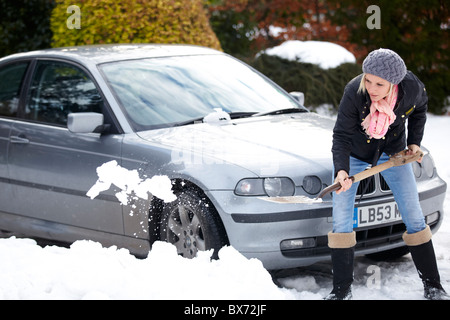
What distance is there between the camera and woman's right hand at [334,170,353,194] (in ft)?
14.5

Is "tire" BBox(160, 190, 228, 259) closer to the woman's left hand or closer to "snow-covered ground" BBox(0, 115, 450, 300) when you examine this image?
"snow-covered ground" BBox(0, 115, 450, 300)

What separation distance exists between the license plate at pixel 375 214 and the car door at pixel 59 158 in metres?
1.55

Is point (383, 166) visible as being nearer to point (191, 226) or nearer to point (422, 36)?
point (191, 226)

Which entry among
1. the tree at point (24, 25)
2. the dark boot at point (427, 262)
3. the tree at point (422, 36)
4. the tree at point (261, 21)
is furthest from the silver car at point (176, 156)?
the tree at point (261, 21)

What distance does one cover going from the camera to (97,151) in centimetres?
559

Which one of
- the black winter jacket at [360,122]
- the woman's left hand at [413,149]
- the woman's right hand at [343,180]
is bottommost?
the woman's right hand at [343,180]

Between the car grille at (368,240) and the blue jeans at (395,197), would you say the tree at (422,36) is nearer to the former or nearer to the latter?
the car grille at (368,240)

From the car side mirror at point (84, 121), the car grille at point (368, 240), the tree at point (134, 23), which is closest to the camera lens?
the car grille at point (368, 240)

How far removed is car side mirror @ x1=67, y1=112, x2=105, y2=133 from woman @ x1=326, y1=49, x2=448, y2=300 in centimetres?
175

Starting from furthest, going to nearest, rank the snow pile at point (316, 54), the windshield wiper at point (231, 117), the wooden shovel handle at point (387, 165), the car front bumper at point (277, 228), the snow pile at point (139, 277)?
the snow pile at point (316, 54)
the windshield wiper at point (231, 117)
the car front bumper at point (277, 228)
the wooden shovel handle at point (387, 165)
the snow pile at point (139, 277)

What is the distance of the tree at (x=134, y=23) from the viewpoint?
10180 millimetres

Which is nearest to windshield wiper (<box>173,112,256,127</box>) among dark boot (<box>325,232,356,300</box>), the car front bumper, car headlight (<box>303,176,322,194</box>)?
the car front bumper
